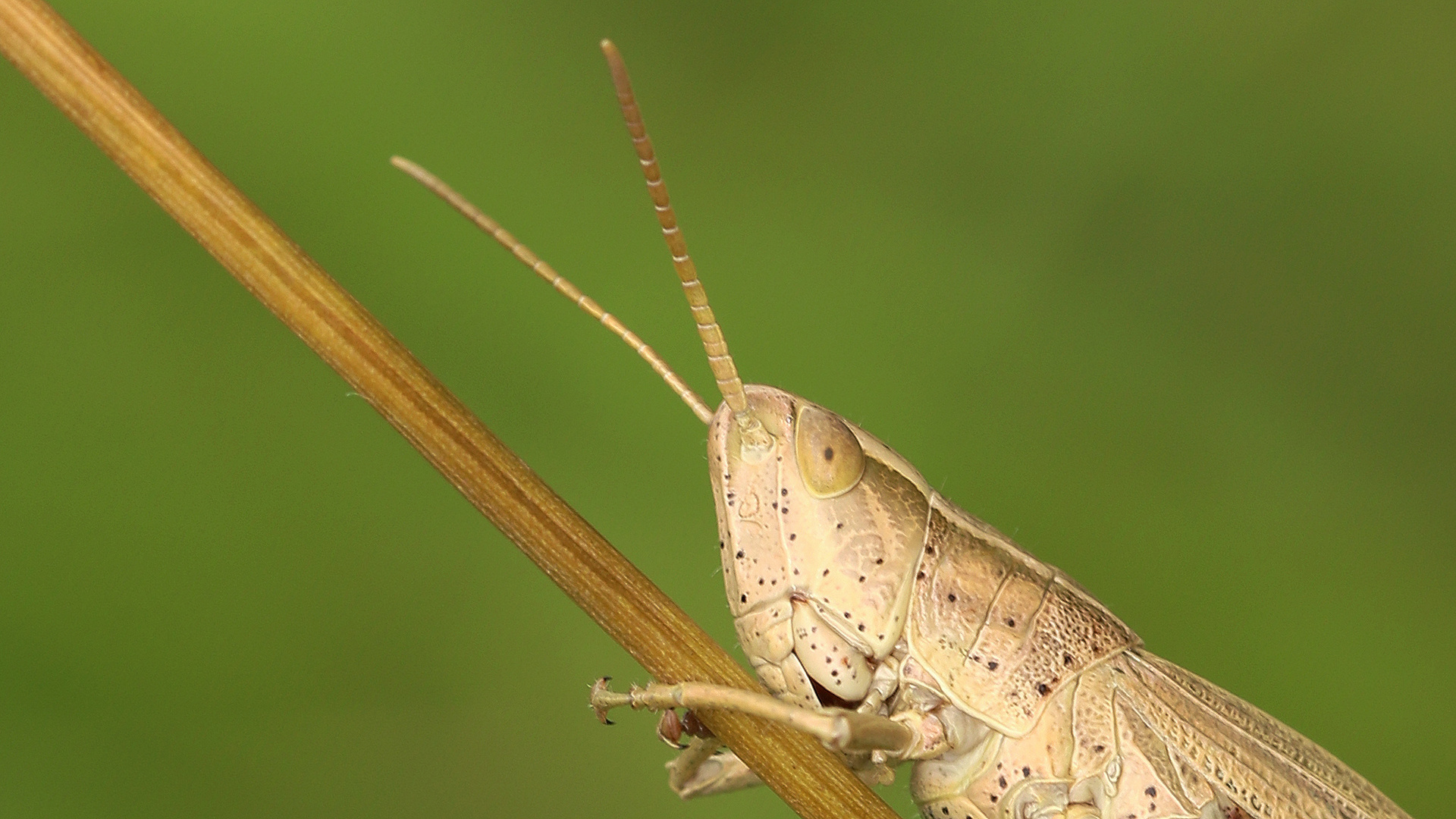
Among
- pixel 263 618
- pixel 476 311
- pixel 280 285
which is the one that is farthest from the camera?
pixel 476 311

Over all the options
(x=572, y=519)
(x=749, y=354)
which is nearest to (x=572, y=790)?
(x=749, y=354)

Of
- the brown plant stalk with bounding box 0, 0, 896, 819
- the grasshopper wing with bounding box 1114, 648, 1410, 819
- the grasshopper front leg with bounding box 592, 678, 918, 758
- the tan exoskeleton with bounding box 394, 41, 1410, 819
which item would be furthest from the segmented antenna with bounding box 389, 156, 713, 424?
the grasshopper wing with bounding box 1114, 648, 1410, 819

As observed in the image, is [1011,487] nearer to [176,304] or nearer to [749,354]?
[749,354]

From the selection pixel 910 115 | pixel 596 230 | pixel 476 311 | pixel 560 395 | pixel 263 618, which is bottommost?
pixel 263 618

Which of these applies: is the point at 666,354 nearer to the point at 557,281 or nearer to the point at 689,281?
the point at 557,281

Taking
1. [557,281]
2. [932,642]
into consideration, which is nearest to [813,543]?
[932,642]

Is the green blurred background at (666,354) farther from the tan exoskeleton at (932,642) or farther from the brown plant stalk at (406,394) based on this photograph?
the brown plant stalk at (406,394)

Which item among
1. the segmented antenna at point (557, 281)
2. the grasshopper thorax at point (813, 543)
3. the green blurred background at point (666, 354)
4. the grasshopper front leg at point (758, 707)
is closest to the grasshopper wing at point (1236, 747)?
the grasshopper thorax at point (813, 543)
